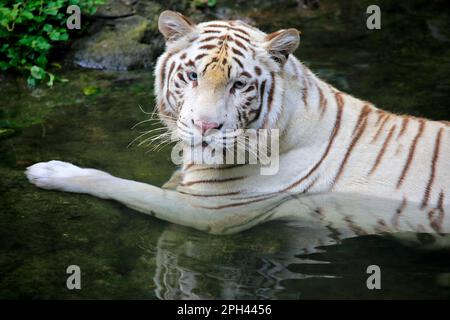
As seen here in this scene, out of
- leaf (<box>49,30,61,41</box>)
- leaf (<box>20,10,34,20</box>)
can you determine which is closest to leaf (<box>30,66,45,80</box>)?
leaf (<box>49,30,61,41</box>)

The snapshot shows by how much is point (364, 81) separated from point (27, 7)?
269 centimetres

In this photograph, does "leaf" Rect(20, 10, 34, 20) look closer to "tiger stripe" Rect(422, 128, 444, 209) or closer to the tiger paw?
the tiger paw

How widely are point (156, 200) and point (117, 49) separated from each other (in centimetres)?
260

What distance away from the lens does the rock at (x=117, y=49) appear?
19.5ft

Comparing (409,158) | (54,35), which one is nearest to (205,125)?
(409,158)

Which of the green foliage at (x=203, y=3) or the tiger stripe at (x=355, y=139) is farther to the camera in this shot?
the green foliage at (x=203, y=3)

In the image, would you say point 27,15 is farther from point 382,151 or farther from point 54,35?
point 382,151

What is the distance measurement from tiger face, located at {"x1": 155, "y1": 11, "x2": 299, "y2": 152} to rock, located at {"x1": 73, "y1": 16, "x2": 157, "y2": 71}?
2.28m

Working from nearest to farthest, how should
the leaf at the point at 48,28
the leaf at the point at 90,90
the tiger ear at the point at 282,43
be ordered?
the tiger ear at the point at 282,43
the leaf at the point at 90,90
the leaf at the point at 48,28

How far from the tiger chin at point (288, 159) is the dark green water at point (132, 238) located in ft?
0.35

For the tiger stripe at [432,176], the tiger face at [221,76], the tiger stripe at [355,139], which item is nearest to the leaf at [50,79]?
the tiger face at [221,76]

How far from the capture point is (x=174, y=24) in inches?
143

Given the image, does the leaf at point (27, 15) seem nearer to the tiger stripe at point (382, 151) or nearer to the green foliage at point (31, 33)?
the green foliage at point (31, 33)

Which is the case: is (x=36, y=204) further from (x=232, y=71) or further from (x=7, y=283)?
(x=232, y=71)
